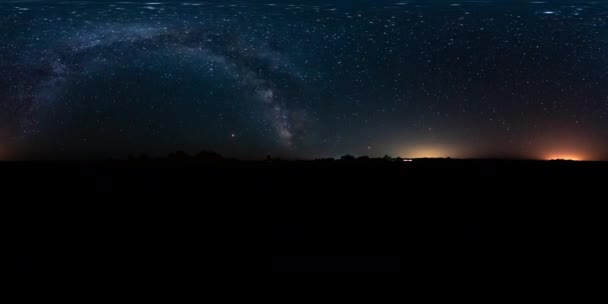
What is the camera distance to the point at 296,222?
167 inches

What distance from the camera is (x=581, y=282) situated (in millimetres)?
2959

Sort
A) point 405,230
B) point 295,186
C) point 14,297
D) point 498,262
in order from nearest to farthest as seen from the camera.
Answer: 1. point 14,297
2. point 498,262
3. point 405,230
4. point 295,186

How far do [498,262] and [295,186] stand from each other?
271 cm

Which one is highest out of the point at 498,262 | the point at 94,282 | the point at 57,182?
the point at 498,262

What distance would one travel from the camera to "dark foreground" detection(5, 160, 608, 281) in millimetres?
3311

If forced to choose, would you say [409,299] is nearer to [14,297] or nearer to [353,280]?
[353,280]

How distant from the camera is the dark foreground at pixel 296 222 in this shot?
331 cm

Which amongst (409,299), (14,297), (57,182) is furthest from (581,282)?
(57,182)

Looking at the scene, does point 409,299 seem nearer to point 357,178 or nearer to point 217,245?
point 217,245

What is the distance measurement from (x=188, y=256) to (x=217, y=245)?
31 centimetres

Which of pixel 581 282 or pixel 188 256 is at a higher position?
pixel 581 282

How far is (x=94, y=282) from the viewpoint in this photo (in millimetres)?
2979

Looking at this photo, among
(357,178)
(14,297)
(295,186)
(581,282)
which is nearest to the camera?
(14,297)

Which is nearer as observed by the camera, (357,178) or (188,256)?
(188,256)
